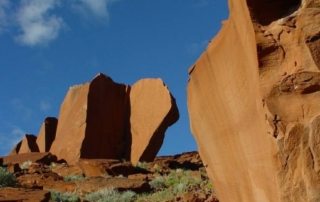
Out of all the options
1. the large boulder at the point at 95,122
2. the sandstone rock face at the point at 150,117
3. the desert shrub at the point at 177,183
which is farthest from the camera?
the large boulder at the point at 95,122

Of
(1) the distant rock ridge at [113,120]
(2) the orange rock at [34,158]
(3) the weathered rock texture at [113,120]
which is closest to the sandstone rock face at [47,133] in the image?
(1) the distant rock ridge at [113,120]

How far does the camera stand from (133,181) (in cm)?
1947

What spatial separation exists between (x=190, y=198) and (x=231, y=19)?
7.41m

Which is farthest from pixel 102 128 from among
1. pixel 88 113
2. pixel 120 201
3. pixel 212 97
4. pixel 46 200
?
pixel 212 97

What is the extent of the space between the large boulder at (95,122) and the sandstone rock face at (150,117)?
0.94 m

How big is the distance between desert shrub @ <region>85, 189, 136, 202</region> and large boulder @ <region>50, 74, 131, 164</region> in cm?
1448

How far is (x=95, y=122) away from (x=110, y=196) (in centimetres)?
1676

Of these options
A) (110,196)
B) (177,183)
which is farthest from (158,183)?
(110,196)

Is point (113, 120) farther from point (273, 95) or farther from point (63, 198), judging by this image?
point (273, 95)

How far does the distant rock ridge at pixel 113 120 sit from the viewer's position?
3177 cm

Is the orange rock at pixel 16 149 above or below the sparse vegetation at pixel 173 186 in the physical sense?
above

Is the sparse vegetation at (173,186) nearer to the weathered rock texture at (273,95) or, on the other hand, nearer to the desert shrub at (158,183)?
the desert shrub at (158,183)

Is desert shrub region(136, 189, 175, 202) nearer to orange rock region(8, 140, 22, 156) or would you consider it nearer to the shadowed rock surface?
the shadowed rock surface

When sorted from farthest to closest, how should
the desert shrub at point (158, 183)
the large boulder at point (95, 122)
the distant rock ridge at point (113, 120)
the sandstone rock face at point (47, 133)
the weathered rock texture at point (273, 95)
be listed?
the sandstone rock face at point (47, 133), the large boulder at point (95, 122), the distant rock ridge at point (113, 120), the desert shrub at point (158, 183), the weathered rock texture at point (273, 95)
